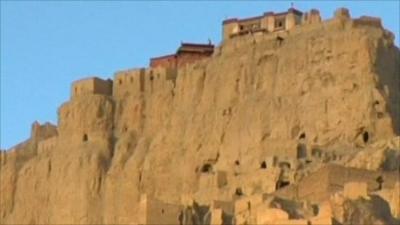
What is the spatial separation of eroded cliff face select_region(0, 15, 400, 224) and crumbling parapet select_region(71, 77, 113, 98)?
0.55 meters

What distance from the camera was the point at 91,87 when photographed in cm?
9506

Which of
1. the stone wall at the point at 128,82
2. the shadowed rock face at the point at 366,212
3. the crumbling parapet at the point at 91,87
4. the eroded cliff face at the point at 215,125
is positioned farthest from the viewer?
the crumbling parapet at the point at 91,87

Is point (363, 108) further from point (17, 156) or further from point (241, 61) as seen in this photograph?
point (17, 156)

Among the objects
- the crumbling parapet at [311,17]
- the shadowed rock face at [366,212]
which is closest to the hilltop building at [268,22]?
the crumbling parapet at [311,17]

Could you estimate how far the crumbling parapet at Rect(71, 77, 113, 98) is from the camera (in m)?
94.9

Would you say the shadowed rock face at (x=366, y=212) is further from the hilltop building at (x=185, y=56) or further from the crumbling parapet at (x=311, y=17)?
the hilltop building at (x=185, y=56)

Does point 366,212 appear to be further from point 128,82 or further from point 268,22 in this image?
point 128,82

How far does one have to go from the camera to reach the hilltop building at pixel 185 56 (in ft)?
315

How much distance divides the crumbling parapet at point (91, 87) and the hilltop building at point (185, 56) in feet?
9.91

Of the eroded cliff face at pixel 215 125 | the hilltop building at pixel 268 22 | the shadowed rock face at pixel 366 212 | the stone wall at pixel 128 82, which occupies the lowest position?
the shadowed rock face at pixel 366 212

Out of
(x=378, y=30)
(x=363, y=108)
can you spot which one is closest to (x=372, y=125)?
(x=363, y=108)

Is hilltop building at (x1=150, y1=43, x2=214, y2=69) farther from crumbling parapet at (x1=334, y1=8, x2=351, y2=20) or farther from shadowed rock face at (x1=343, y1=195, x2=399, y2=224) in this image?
shadowed rock face at (x1=343, y1=195, x2=399, y2=224)

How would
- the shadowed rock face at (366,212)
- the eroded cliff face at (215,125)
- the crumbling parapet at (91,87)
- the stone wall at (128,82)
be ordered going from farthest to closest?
the crumbling parapet at (91,87)
the stone wall at (128,82)
the eroded cliff face at (215,125)
the shadowed rock face at (366,212)

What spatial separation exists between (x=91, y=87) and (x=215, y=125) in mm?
9557
